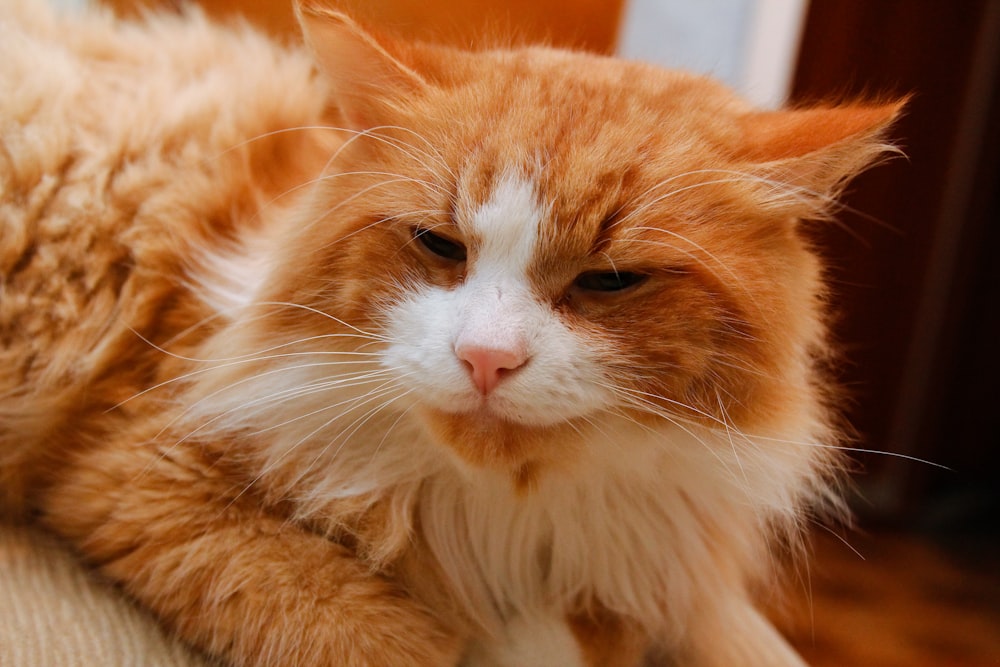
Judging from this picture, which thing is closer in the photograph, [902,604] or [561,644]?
[561,644]

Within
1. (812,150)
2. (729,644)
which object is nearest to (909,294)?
(729,644)

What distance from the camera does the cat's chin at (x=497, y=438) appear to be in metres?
0.80

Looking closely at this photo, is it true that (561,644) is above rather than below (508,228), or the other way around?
below

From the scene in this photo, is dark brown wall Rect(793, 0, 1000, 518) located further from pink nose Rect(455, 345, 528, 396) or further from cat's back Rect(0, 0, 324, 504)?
pink nose Rect(455, 345, 528, 396)

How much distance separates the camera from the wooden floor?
1964 mm

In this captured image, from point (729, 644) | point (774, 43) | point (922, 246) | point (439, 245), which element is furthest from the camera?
point (922, 246)

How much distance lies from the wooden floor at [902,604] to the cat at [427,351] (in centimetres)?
87

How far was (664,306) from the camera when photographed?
808 millimetres

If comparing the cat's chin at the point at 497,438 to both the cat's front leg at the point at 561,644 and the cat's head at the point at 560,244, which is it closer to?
the cat's head at the point at 560,244

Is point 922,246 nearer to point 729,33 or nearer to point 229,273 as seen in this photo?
point 729,33

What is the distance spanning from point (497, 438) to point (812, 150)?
0.42m

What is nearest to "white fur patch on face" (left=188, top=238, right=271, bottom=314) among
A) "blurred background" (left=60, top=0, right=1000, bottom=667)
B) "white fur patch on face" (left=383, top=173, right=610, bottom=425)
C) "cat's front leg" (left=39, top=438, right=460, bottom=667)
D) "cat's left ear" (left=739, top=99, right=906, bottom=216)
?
"cat's front leg" (left=39, top=438, right=460, bottom=667)

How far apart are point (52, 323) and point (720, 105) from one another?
2.82ft

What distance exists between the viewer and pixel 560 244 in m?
0.80
